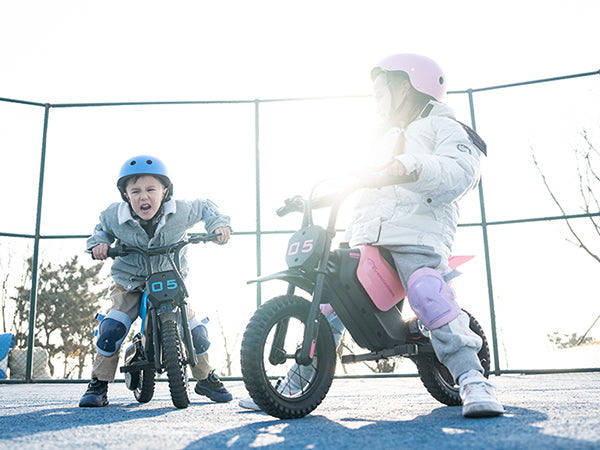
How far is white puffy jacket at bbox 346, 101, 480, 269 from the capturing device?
1913mm

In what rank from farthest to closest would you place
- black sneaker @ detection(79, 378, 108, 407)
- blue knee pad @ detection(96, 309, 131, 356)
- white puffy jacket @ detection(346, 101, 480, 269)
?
1. blue knee pad @ detection(96, 309, 131, 356)
2. black sneaker @ detection(79, 378, 108, 407)
3. white puffy jacket @ detection(346, 101, 480, 269)

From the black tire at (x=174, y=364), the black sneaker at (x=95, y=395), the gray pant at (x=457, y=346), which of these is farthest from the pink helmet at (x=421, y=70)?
the black sneaker at (x=95, y=395)

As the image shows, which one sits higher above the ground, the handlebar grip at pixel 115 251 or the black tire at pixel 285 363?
the handlebar grip at pixel 115 251

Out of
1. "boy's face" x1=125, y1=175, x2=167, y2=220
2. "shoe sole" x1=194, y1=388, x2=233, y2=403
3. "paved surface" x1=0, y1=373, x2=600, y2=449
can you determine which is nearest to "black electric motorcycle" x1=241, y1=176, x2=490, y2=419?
"paved surface" x1=0, y1=373, x2=600, y2=449

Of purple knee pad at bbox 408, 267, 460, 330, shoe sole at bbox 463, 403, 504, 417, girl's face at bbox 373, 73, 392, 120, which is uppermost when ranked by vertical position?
girl's face at bbox 373, 73, 392, 120

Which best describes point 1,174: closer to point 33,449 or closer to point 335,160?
point 335,160

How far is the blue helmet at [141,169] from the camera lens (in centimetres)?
270

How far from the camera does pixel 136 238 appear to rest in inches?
108

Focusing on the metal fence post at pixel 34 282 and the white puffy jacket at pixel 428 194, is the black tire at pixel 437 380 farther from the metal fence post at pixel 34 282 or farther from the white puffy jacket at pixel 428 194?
the metal fence post at pixel 34 282

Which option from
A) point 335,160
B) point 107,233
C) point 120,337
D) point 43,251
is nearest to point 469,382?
point 120,337

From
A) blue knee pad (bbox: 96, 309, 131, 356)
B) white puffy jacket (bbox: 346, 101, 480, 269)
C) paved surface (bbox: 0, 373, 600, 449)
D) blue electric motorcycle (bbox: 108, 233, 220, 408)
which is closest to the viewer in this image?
paved surface (bbox: 0, 373, 600, 449)

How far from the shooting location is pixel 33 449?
1.23 metres

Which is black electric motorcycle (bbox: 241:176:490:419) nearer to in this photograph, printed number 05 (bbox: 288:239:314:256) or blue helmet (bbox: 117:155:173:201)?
printed number 05 (bbox: 288:239:314:256)

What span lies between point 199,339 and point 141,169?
2.87 feet
